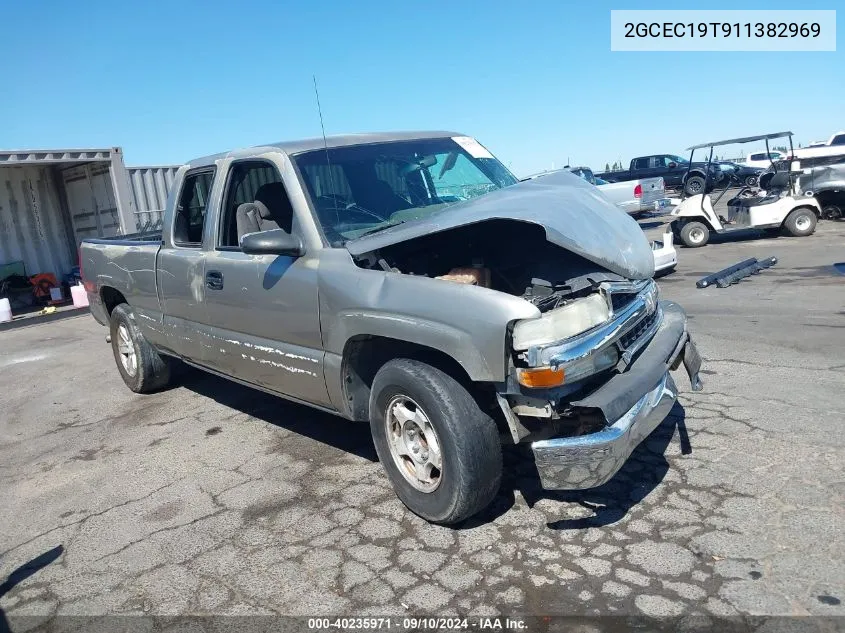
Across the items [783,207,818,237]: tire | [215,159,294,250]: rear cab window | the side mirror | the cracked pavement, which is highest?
[215,159,294,250]: rear cab window

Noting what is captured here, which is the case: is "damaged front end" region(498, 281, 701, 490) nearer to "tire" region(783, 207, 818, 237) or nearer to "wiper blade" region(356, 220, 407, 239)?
"wiper blade" region(356, 220, 407, 239)

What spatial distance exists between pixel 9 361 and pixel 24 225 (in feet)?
26.5

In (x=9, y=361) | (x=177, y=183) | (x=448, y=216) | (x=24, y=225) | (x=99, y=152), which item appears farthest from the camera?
(x=24, y=225)

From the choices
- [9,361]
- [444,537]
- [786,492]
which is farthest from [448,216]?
[9,361]

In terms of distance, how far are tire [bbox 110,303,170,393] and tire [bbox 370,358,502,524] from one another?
10.8 ft

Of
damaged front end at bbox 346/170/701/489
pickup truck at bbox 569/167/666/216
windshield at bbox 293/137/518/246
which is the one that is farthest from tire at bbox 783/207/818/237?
damaged front end at bbox 346/170/701/489

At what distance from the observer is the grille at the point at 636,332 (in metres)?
3.48

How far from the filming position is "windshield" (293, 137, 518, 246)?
4109mm

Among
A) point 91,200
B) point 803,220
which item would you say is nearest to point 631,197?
point 803,220

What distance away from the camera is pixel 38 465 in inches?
197

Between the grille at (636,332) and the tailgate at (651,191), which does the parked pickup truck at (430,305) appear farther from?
the tailgate at (651,191)

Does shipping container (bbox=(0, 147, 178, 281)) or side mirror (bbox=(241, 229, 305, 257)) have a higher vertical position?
shipping container (bbox=(0, 147, 178, 281))

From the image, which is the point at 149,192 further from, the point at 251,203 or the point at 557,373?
the point at 557,373

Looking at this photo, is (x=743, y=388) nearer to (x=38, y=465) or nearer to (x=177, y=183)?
(x=177, y=183)
